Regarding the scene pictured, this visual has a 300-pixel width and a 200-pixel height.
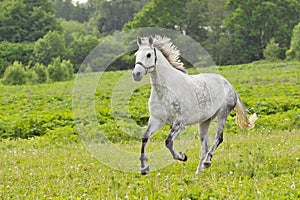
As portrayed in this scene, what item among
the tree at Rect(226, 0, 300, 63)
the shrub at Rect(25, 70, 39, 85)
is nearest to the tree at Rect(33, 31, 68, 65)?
the shrub at Rect(25, 70, 39, 85)

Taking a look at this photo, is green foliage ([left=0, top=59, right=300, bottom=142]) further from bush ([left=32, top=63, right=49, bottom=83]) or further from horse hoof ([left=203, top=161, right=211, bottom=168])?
bush ([left=32, top=63, right=49, bottom=83])

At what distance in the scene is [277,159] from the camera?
30.7 ft

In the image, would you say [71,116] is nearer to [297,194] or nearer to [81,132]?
[81,132]

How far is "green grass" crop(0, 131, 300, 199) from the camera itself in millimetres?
6754

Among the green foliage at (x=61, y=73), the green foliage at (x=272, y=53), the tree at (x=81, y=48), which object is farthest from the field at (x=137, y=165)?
the tree at (x=81, y=48)

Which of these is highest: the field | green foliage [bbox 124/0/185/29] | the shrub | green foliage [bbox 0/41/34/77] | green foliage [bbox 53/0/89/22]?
green foliage [bbox 53/0/89/22]

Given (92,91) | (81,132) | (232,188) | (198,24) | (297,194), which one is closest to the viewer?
(297,194)

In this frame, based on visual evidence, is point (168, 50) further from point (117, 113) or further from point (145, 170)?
point (117, 113)

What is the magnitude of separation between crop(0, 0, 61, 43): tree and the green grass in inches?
2710

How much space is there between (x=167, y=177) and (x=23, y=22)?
247 feet

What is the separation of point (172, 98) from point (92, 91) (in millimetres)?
17265

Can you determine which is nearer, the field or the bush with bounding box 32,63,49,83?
the field


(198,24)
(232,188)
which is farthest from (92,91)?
(198,24)

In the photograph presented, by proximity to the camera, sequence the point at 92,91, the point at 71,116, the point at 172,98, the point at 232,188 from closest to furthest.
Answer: the point at 232,188
the point at 172,98
the point at 71,116
the point at 92,91
